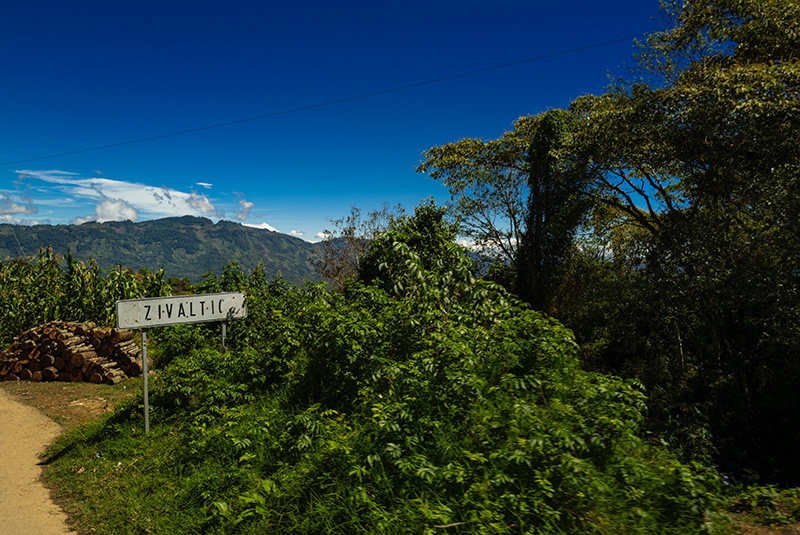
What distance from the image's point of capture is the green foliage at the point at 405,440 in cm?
263

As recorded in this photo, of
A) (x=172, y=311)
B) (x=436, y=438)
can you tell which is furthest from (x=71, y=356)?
(x=436, y=438)

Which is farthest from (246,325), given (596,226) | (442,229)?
(596,226)

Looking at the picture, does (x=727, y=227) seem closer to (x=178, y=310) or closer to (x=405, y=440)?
(x=405, y=440)

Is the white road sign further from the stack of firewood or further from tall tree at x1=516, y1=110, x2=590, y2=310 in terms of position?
tall tree at x1=516, y1=110, x2=590, y2=310

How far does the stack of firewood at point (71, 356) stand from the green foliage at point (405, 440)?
127 inches

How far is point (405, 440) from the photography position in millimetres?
3215

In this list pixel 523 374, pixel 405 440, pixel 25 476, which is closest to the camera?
pixel 405 440

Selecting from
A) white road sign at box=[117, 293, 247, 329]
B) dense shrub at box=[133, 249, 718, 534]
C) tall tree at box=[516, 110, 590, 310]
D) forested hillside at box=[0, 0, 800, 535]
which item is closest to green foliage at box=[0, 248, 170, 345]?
forested hillside at box=[0, 0, 800, 535]

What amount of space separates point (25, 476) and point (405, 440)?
4.75 meters

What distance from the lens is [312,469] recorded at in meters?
3.58

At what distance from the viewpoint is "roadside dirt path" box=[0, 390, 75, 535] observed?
3.79m

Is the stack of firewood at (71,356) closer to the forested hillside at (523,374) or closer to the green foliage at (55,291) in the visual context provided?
the forested hillside at (523,374)

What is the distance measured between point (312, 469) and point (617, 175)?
11140 millimetres

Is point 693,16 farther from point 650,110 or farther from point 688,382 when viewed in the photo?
point 688,382
